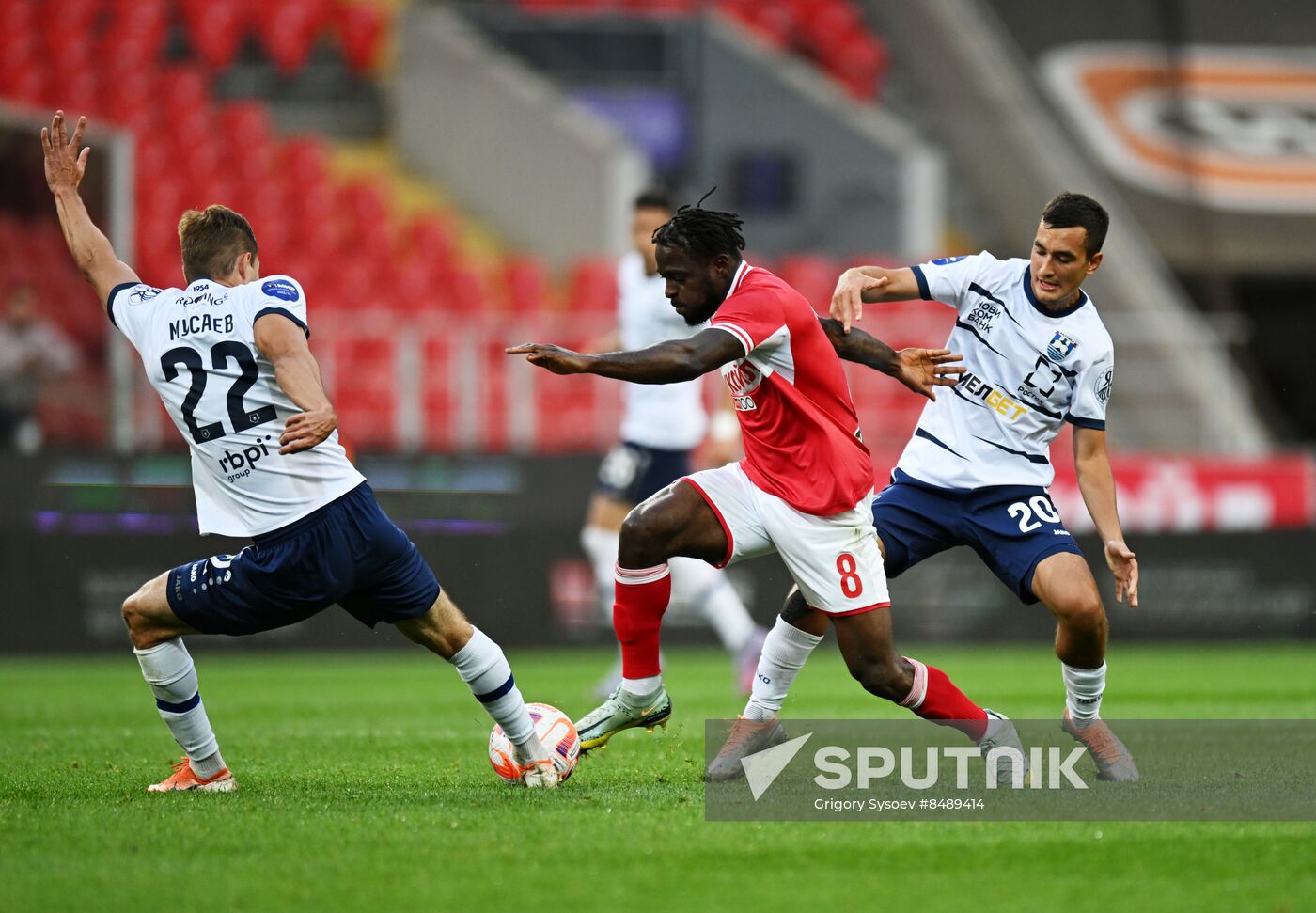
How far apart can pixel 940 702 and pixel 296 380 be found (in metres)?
2.61

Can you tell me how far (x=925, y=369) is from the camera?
6.33 metres

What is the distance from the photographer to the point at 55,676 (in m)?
12.5

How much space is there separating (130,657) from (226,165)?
25.0 ft

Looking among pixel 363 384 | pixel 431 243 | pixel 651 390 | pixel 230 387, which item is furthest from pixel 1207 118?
pixel 230 387

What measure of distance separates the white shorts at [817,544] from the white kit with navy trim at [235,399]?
4.80 ft

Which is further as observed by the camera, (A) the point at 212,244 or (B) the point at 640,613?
(B) the point at 640,613

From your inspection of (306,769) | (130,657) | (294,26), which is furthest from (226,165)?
(306,769)

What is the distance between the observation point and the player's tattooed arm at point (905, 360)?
630 cm

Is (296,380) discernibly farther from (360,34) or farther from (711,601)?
(360,34)

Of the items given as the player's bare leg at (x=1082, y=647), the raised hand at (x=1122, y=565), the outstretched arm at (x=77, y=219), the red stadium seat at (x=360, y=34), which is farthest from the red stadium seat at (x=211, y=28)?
the raised hand at (x=1122, y=565)

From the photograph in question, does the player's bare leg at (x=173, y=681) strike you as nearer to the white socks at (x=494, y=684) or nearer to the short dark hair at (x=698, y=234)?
the white socks at (x=494, y=684)

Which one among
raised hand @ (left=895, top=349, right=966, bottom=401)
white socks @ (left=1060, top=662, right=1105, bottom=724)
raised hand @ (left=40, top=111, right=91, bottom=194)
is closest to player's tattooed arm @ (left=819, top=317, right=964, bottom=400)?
raised hand @ (left=895, top=349, right=966, bottom=401)

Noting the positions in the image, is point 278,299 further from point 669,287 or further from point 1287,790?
point 1287,790

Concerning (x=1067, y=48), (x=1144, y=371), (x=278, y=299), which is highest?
(x=1067, y=48)
